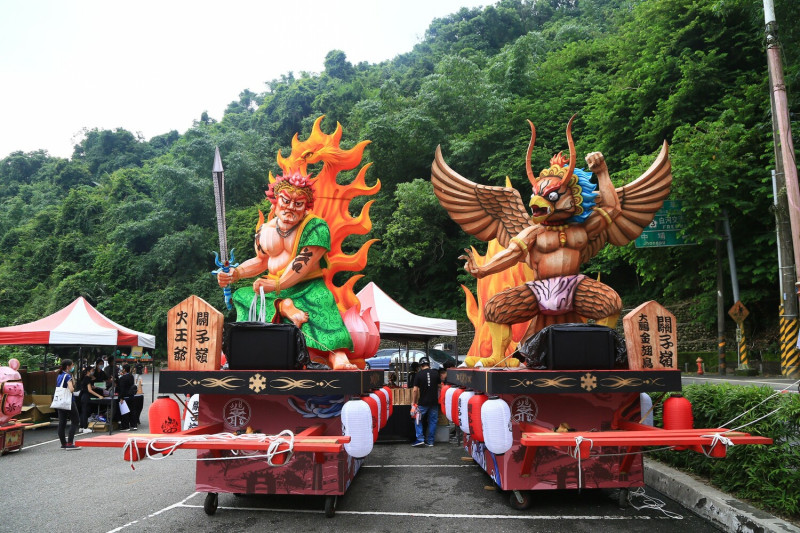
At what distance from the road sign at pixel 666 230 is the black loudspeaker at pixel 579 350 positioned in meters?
11.3

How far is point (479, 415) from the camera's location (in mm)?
4871

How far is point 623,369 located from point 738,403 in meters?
1.17

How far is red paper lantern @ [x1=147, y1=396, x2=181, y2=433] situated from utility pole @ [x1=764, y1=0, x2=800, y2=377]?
9954mm

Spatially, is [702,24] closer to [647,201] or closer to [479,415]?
[647,201]

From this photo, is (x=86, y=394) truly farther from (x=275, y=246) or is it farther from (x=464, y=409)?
(x=464, y=409)

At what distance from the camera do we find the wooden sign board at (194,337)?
4.71 m

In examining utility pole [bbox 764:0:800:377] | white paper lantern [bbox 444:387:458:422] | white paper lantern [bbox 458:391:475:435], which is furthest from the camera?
utility pole [bbox 764:0:800:377]

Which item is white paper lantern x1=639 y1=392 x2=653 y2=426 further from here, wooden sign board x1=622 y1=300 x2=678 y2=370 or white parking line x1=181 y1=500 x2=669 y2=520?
white parking line x1=181 y1=500 x2=669 y2=520

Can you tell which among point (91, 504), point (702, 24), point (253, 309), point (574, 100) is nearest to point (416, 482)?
point (253, 309)

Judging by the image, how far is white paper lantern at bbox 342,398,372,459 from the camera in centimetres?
438

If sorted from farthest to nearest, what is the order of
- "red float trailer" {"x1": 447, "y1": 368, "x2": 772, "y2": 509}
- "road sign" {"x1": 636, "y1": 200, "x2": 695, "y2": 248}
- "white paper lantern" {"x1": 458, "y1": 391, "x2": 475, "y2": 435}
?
"road sign" {"x1": 636, "y1": 200, "x2": 695, "y2": 248} < "white paper lantern" {"x1": 458, "y1": 391, "x2": 475, "y2": 435} < "red float trailer" {"x1": 447, "y1": 368, "x2": 772, "y2": 509}

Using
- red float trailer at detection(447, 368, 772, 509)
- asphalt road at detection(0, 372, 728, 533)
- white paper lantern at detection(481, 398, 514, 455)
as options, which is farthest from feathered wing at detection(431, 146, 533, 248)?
asphalt road at detection(0, 372, 728, 533)

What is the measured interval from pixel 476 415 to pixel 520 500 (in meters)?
0.82

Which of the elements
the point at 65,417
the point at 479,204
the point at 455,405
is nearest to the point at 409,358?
the point at 65,417
